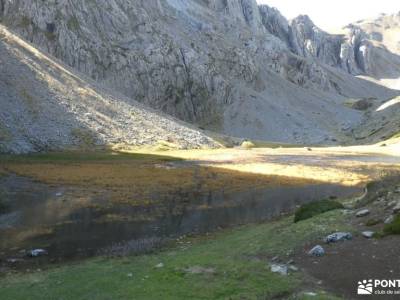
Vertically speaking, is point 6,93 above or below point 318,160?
above

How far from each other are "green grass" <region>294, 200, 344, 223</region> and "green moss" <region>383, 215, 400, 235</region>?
26.8 ft

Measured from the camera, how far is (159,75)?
572 ft

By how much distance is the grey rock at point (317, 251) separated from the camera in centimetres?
1855

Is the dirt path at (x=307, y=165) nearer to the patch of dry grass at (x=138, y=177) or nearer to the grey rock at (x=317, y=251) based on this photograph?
the patch of dry grass at (x=138, y=177)

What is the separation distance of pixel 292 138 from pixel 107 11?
3288 inches

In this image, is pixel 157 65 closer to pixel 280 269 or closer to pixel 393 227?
pixel 393 227

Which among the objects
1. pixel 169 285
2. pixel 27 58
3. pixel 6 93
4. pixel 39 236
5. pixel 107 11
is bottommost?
pixel 39 236

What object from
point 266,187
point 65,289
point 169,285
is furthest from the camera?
point 266,187

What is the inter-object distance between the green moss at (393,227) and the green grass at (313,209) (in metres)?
8.17

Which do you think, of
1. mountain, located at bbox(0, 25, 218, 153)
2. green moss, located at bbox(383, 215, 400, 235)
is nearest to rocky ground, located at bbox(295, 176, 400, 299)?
green moss, located at bbox(383, 215, 400, 235)

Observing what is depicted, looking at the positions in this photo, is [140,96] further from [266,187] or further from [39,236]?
[39,236]

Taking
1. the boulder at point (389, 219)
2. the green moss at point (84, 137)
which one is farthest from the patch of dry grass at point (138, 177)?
the boulder at point (389, 219)

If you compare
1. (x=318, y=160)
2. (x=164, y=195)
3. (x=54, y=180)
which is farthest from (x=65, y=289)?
(x=318, y=160)

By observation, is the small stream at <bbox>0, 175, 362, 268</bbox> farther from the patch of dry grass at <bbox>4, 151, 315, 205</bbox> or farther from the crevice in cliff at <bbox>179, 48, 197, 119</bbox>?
the crevice in cliff at <bbox>179, 48, 197, 119</bbox>
